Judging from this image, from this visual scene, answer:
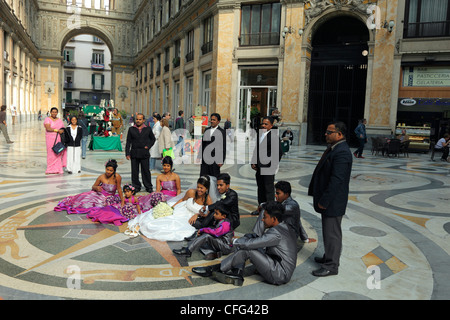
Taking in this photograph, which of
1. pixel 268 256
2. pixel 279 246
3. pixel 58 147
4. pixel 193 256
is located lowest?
pixel 193 256

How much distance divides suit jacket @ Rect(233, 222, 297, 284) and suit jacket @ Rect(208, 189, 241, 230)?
130 cm

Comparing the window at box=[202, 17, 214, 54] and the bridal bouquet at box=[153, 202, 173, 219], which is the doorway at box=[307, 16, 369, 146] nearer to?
the window at box=[202, 17, 214, 54]

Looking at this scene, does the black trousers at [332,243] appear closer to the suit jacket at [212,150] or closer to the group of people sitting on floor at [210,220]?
the group of people sitting on floor at [210,220]

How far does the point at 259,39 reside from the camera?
20.5 m

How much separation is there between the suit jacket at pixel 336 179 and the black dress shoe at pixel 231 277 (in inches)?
43.7

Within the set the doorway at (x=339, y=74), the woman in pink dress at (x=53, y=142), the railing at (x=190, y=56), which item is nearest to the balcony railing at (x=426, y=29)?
the doorway at (x=339, y=74)

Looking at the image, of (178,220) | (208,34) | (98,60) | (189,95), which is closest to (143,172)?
(178,220)

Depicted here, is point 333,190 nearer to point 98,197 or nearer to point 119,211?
point 119,211

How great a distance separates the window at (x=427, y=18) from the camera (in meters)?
17.2

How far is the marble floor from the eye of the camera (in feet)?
12.0

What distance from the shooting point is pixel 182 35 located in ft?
91.8

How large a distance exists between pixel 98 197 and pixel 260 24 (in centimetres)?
1660

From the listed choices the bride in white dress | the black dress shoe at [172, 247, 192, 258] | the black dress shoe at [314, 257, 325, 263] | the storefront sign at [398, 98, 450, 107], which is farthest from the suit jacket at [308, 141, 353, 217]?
the storefront sign at [398, 98, 450, 107]
